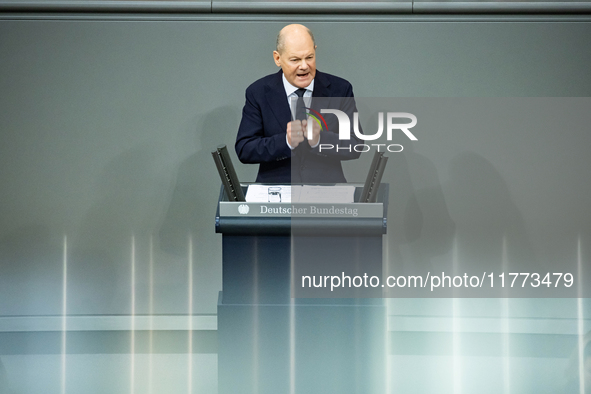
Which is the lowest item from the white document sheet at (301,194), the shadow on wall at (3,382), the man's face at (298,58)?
the shadow on wall at (3,382)

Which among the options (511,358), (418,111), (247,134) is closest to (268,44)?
(418,111)

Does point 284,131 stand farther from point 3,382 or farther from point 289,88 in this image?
point 3,382

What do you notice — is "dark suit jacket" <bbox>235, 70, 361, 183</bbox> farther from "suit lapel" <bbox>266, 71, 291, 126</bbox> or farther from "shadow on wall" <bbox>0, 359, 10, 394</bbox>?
"shadow on wall" <bbox>0, 359, 10, 394</bbox>

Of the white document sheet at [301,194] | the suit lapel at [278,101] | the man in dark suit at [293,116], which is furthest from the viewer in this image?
the suit lapel at [278,101]

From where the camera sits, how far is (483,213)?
3889 mm

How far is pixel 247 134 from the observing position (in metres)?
2.76

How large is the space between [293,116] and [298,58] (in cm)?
29

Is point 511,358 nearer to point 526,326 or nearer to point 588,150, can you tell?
point 526,326

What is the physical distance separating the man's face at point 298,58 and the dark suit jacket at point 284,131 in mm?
157

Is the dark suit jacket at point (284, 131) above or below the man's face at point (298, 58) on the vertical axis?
below

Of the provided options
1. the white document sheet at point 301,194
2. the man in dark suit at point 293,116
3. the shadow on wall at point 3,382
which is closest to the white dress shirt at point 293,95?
the man in dark suit at point 293,116

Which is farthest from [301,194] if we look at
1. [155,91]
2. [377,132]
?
[155,91]

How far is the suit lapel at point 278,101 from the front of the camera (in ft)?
9.29

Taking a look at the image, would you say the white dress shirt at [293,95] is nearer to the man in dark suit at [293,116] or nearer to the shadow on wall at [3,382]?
the man in dark suit at [293,116]
